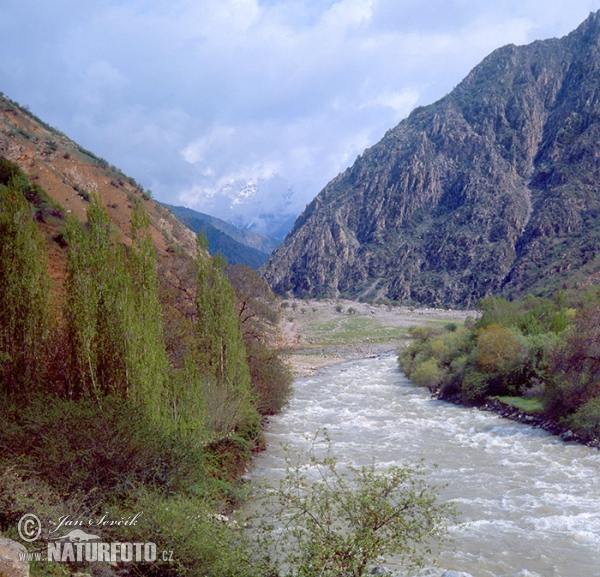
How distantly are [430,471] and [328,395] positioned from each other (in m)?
15.6

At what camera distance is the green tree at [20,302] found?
10.6 metres

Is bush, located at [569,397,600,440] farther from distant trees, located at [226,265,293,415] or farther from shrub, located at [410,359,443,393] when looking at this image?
shrub, located at [410,359,443,393]

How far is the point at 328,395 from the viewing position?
101 feet

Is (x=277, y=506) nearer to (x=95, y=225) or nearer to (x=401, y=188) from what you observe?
(x=95, y=225)

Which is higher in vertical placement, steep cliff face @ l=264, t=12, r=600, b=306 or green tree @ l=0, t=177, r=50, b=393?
steep cliff face @ l=264, t=12, r=600, b=306

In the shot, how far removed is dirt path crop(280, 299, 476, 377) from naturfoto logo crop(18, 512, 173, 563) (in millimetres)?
17875

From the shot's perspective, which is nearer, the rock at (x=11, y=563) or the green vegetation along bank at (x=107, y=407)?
the rock at (x=11, y=563)

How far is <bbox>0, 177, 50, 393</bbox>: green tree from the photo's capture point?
34.8ft

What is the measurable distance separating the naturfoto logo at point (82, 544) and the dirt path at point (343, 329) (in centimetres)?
1787

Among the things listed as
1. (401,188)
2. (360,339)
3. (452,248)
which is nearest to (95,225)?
(360,339)

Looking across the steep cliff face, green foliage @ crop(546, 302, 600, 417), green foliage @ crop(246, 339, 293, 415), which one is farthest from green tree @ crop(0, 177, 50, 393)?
the steep cliff face

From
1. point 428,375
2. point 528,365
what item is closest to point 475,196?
point 428,375
